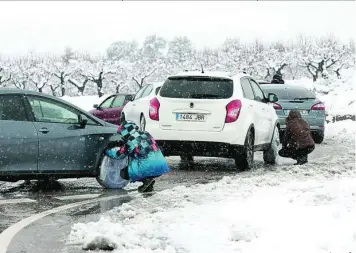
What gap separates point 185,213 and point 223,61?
98.2 metres

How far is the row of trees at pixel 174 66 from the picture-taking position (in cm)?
9119

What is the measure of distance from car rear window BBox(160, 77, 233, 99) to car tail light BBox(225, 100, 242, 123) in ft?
0.65

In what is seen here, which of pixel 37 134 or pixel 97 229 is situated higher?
pixel 37 134

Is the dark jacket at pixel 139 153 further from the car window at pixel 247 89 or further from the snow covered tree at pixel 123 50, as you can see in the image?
the snow covered tree at pixel 123 50

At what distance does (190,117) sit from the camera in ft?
37.8

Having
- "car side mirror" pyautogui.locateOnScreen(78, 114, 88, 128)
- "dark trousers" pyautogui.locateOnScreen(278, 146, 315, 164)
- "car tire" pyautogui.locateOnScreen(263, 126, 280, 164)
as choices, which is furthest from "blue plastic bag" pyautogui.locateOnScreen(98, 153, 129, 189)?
"car tire" pyautogui.locateOnScreen(263, 126, 280, 164)

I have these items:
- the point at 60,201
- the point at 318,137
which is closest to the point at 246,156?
the point at 60,201

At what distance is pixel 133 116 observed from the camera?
17.0 m

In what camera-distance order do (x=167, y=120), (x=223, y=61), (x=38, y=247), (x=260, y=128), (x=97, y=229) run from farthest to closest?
(x=223, y=61)
(x=260, y=128)
(x=167, y=120)
(x=97, y=229)
(x=38, y=247)

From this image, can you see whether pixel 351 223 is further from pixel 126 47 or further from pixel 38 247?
pixel 126 47

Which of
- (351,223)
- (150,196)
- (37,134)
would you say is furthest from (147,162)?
(351,223)

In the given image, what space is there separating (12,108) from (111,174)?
168 cm

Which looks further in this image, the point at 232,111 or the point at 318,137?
the point at 318,137

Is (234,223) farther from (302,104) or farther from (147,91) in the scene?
(302,104)
